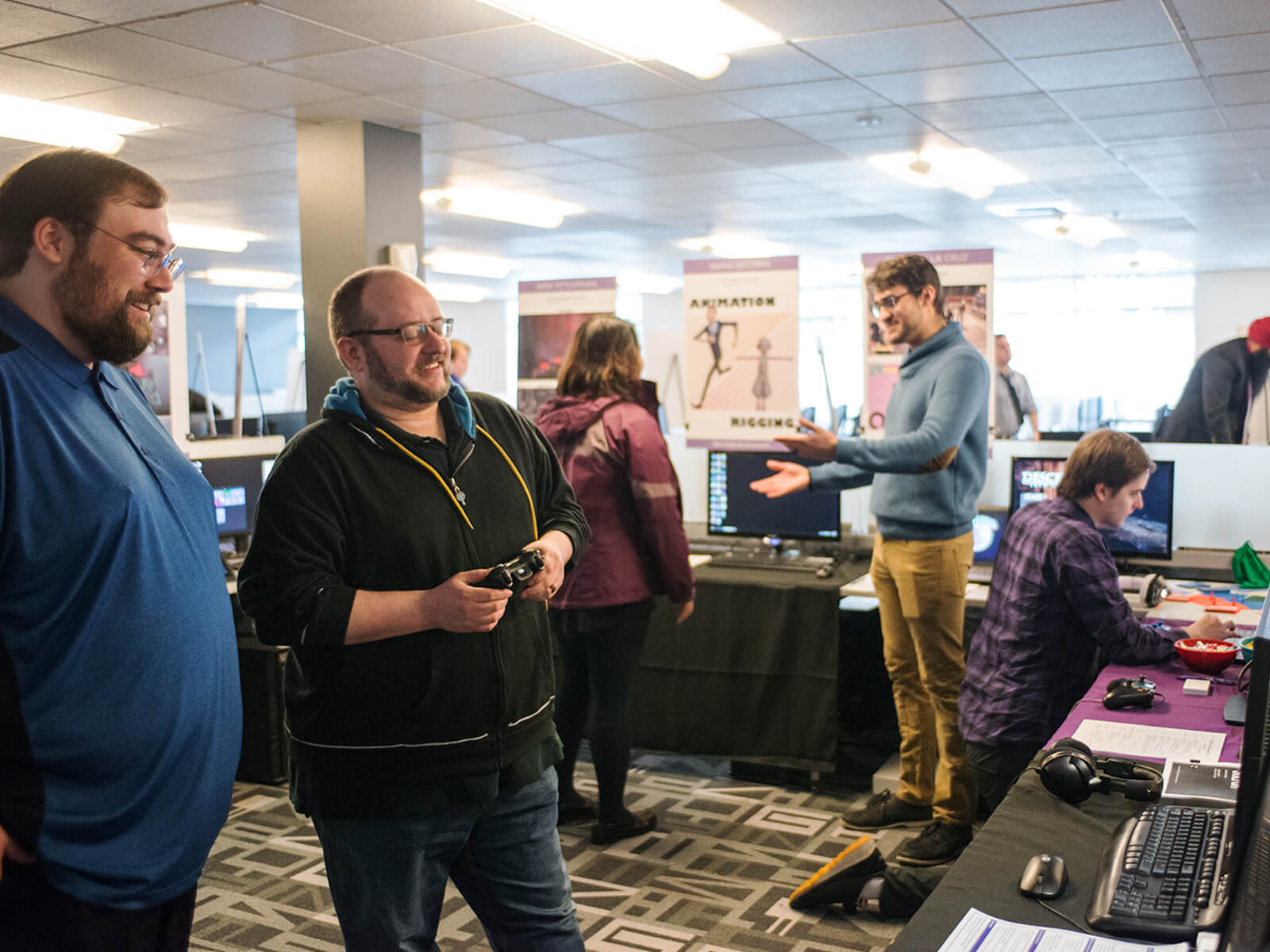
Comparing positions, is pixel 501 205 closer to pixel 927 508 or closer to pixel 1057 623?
pixel 927 508

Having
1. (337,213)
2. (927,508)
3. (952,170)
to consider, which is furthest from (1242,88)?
(337,213)

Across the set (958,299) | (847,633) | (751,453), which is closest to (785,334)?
(751,453)

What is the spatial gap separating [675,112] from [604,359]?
205 centimetres

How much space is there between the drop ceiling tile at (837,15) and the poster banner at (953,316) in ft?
3.56

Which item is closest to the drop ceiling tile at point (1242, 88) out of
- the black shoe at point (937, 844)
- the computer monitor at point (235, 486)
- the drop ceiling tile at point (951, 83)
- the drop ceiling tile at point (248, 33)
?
the drop ceiling tile at point (951, 83)

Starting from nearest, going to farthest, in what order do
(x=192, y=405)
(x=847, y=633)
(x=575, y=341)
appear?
1. (x=575, y=341)
2. (x=847, y=633)
3. (x=192, y=405)

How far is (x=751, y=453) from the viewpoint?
4598mm

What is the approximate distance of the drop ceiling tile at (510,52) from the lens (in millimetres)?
3867

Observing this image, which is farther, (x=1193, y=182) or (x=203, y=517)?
(x=1193, y=182)

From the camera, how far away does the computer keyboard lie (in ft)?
4.41

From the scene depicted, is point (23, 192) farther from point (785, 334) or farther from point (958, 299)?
point (958, 299)

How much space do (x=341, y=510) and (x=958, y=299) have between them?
12.1ft

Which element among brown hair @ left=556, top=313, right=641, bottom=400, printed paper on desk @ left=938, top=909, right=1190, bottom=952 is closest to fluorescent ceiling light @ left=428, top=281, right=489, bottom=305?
brown hair @ left=556, top=313, right=641, bottom=400

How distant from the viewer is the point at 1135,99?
4930 mm
